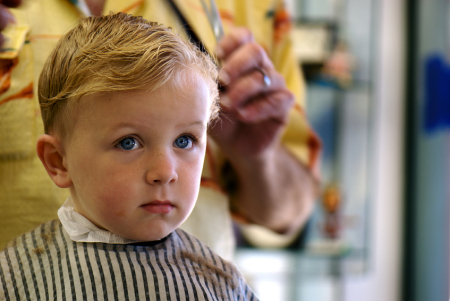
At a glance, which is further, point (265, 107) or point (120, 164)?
point (265, 107)

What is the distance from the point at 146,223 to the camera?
1.03 feet

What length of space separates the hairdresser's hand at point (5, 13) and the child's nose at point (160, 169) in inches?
6.7

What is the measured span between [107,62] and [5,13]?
12cm

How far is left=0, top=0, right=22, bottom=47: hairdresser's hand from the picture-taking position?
0.35 metres

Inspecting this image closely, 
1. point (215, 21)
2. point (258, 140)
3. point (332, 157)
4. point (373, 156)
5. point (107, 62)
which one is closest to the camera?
point (107, 62)

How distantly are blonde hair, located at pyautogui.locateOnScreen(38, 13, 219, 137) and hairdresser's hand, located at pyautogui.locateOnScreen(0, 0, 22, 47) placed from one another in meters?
0.06

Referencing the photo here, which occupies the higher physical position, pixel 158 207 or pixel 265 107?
pixel 265 107

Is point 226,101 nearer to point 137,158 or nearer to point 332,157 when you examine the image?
point 137,158

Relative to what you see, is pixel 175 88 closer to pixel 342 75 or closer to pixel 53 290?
pixel 53 290

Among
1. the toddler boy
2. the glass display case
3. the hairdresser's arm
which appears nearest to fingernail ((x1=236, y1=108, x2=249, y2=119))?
the hairdresser's arm

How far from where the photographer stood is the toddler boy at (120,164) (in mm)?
299

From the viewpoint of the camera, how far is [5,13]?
1.15 ft

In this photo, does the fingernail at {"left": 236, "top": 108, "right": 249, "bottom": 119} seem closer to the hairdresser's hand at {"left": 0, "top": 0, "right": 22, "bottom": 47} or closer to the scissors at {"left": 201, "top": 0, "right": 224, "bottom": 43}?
the scissors at {"left": 201, "top": 0, "right": 224, "bottom": 43}

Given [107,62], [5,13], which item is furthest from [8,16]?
[107,62]
